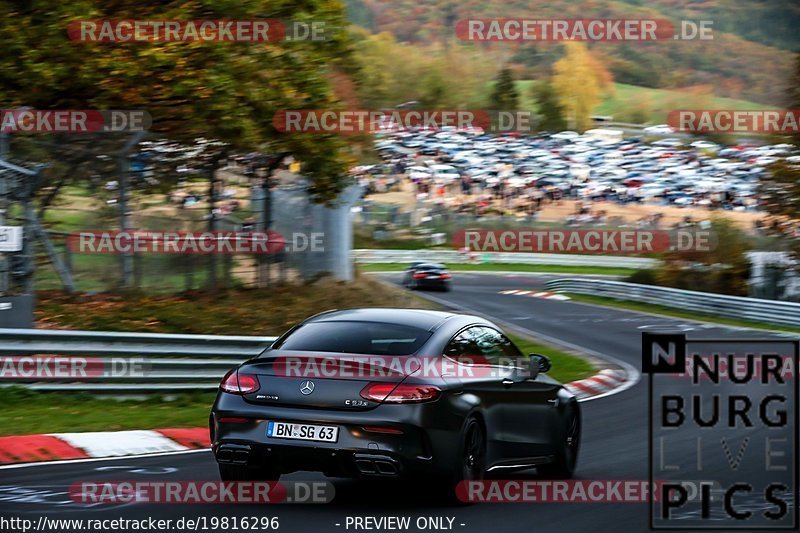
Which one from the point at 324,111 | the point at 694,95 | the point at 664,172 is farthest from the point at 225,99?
Result: the point at 694,95

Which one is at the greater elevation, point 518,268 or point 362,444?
point 362,444

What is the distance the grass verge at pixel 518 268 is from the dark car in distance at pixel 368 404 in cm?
4765

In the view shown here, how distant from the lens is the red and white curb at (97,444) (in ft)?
32.5

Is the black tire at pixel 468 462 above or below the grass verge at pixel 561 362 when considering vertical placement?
above

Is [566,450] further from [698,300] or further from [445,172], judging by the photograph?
[445,172]

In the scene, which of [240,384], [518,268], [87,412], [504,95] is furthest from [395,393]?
[504,95]

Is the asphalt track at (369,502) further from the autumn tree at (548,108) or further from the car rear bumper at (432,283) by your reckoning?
the autumn tree at (548,108)

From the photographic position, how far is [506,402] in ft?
28.0

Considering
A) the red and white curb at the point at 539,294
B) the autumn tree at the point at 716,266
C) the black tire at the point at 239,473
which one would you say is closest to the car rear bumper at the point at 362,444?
the black tire at the point at 239,473

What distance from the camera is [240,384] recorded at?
7.71 meters

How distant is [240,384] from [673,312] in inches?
1293

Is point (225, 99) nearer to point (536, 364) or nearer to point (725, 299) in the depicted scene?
point (536, 364)

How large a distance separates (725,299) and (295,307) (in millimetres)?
20784

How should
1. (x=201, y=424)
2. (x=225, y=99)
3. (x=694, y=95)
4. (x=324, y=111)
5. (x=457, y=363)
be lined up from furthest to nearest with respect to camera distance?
(x=694, y=95) → (x=324, y=111) → (x=225, y=99) → (x=201, y=424) → (x=457, y=363)
